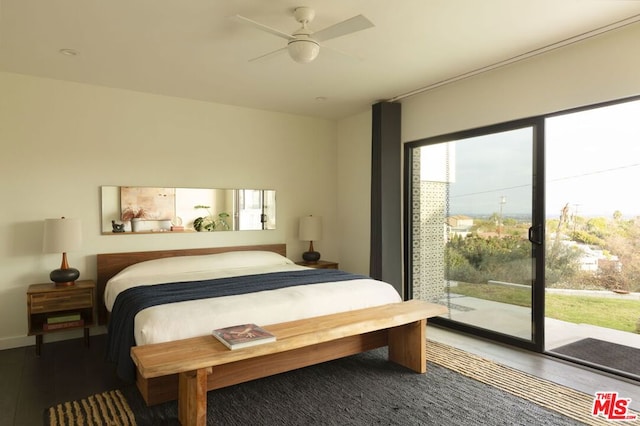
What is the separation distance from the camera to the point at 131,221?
411 centimetres

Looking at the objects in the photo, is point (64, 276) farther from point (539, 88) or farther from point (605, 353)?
point (605, 353)

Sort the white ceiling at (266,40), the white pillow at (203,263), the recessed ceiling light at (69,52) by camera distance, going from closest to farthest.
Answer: the white ceiling at (266,40) → the recessed ceiling light at (69,52) → the white pillow at (203,263)

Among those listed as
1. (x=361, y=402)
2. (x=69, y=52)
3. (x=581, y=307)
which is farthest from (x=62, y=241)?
(x=581, y=307)

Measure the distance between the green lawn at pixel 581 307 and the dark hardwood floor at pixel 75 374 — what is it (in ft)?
1.26

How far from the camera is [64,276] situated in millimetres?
3523

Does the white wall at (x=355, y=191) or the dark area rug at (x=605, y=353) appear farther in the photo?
the white wall at (x=355, y=191)

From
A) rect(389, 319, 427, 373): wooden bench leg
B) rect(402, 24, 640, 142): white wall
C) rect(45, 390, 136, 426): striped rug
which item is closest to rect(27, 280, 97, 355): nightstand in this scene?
rect(45, 390, 136, 426): striped rug

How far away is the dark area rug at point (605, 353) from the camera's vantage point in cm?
294

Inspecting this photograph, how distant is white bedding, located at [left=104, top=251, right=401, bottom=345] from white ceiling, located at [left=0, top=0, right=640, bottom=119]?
5.94 feet

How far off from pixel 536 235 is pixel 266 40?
271 centimetres

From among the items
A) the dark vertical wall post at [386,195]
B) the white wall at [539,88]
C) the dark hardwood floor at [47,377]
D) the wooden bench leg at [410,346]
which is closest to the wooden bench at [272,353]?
the wooden bench leg at [410,346]

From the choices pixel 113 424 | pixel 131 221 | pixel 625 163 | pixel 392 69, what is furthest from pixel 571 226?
pixel 131 221

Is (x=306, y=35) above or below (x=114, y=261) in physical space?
above

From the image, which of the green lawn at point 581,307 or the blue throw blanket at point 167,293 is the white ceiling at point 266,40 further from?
the green lawn at point 581,307
